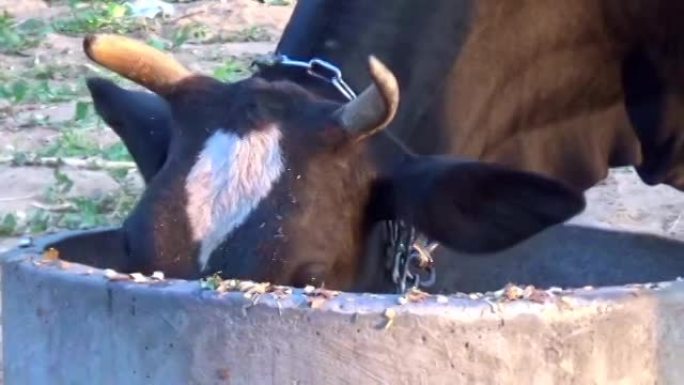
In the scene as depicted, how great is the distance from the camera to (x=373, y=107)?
2.55m

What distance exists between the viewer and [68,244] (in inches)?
94.1

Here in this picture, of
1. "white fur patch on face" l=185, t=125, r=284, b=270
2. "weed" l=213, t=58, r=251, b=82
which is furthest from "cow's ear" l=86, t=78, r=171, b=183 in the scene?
"weed" l=213, t=58, r=251, b=82

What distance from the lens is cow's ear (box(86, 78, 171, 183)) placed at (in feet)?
9.57

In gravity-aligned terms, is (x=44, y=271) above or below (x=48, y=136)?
above

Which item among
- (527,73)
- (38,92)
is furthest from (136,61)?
(38,92)

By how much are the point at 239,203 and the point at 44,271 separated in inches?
19.9

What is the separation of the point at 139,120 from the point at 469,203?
677 mm

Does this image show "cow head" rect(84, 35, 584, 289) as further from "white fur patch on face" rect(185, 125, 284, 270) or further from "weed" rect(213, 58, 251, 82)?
"weed" rect(213, 58, 251, 82)

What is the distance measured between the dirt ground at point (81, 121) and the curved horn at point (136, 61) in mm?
823

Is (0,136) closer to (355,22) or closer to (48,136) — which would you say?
(48,136)

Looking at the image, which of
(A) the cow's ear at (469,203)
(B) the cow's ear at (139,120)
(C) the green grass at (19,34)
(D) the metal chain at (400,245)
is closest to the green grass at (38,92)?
(C) the green grass at (19,34)

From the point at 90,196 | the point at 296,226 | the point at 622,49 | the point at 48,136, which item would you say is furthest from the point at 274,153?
the point at 48,136

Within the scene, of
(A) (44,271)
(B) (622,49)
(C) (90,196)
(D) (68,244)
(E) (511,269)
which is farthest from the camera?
(C) (90,196)

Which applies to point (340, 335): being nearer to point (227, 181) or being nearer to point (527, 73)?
point (227, 181)
